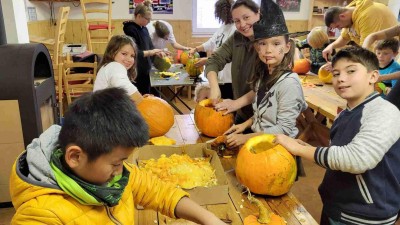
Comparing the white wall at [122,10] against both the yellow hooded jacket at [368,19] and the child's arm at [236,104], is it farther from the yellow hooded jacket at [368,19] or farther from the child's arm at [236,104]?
the child's arm at [236,104]

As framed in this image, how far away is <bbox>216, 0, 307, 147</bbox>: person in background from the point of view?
1.40 metres

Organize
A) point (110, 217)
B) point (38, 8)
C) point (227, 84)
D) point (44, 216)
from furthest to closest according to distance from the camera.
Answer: point (38, 8), point (227, 84), point (110, 217), point (44, 216)

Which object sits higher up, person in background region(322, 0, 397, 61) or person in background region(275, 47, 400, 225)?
person in background region(322, 0, 397, 61)

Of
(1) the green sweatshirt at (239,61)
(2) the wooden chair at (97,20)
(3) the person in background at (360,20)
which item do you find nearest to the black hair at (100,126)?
(1) the green sweatshirt at (239,61)

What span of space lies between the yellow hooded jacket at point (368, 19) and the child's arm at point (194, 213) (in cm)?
300

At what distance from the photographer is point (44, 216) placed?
0.77 m

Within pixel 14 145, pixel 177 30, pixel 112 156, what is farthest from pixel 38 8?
pixel 112 156

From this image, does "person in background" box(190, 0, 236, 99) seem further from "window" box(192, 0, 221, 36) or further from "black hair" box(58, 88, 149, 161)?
"window" box(192, 0, 221, 36)

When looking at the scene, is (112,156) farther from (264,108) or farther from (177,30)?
(177,30)

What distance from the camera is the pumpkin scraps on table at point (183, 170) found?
49.6 inches

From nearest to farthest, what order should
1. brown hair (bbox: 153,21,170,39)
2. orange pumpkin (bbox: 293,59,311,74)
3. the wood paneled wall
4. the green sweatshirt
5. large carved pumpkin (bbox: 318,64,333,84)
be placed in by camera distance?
the green sweatshirt → large carved pumpkin (bbox: 318,64,333,84) → orange pumpkin (bbox: 293,59,311,74) → brown hair (bbox: 153,21,170,39) → the wood paneled wall

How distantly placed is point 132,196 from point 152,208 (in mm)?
85

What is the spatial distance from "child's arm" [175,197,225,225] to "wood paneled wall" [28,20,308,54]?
16.4ft

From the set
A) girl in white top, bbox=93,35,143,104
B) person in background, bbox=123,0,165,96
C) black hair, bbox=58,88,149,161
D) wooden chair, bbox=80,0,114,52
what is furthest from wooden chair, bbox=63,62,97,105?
black hair, bbox=58,88,149,161
